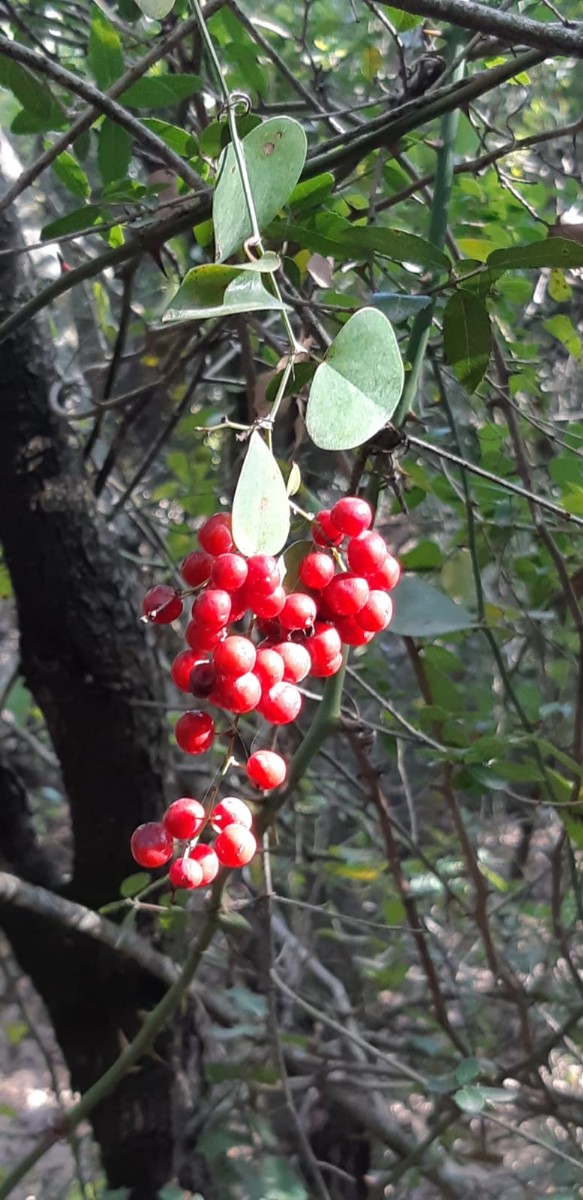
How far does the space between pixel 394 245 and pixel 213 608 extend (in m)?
0.24

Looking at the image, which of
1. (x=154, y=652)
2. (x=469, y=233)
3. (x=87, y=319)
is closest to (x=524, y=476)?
(x=469, y=233)

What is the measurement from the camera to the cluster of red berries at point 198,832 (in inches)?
16.7

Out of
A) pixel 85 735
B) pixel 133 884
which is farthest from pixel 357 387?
pixel 85 735

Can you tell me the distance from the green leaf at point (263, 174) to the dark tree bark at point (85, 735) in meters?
0.58

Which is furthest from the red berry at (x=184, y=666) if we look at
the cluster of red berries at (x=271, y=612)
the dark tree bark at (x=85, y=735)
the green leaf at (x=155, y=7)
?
the dark tree bark at (x=85, y=735)

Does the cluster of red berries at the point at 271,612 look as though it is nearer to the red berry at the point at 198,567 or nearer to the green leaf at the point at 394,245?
the red berry at the point at 198,567

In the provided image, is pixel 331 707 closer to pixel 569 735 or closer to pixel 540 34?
pixel 540 34

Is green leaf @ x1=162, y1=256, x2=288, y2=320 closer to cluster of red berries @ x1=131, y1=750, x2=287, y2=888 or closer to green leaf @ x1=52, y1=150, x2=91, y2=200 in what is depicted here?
cluster of red berries @ x1=131, y1=750, x2=287, y2=888

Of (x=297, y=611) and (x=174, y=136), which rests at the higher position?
(x=174, y=136)

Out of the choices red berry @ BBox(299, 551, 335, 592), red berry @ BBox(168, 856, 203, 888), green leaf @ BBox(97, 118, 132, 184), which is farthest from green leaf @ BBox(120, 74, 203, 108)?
red berry @ BBox(168, 856, 203, 888)

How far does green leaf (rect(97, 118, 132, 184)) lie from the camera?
65cm

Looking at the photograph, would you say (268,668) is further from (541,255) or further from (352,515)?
(541,255)

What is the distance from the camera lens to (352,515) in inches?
15.7

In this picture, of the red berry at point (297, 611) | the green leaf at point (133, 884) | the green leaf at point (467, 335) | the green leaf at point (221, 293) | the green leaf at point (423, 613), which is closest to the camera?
the green leaf at point (221, 293)
